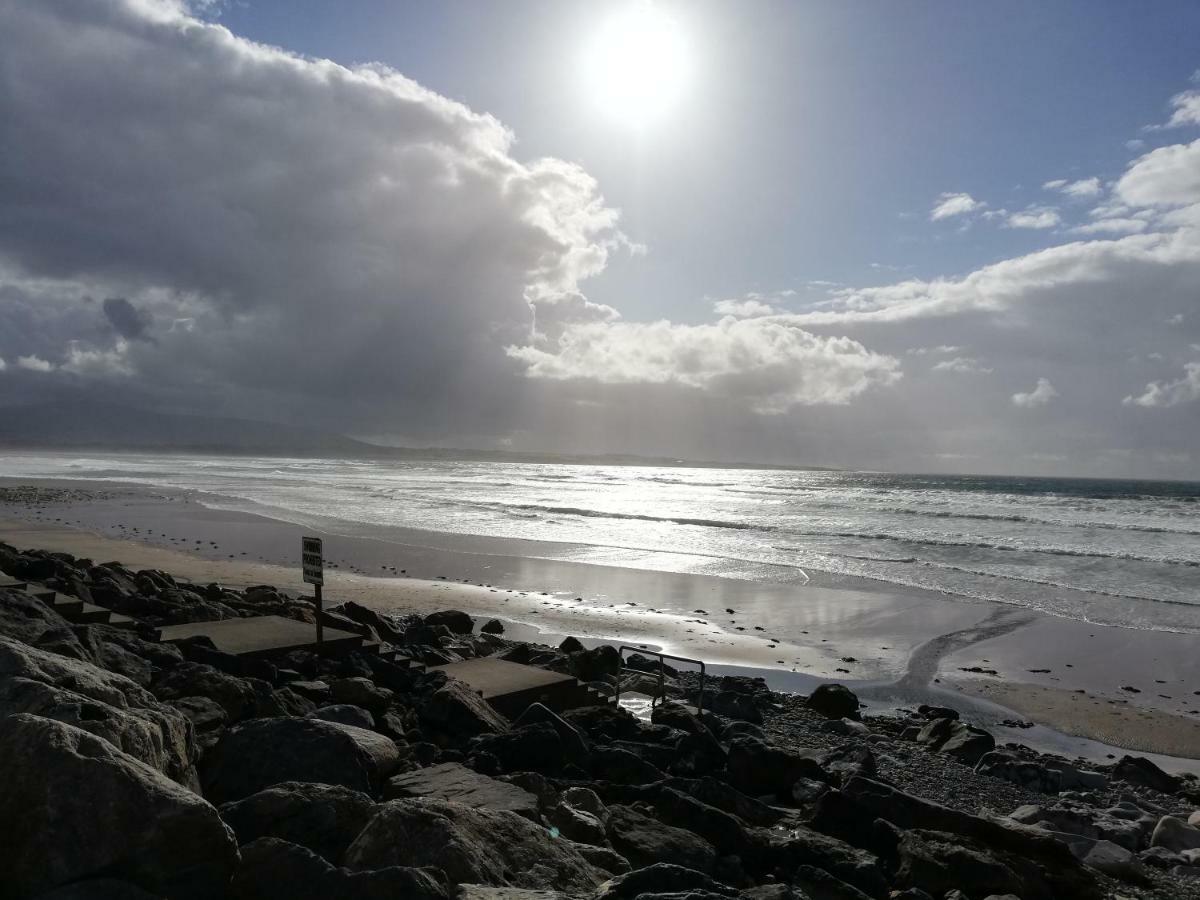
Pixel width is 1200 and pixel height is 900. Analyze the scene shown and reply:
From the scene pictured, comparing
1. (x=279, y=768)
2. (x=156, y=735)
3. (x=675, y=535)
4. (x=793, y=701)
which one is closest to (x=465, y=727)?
(x=279, y=768)

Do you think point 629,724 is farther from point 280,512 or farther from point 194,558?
point 280,512

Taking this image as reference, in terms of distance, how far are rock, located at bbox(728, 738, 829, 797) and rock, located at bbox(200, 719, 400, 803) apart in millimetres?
3255

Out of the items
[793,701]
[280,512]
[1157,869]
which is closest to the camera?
[1157,869]

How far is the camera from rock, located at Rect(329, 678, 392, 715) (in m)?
6.89

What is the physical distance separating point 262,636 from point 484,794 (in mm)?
4689

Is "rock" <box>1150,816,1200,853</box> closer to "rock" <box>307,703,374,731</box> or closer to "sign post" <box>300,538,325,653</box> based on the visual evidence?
"rock" <box>307,703,374,731</box>

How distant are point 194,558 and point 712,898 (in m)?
20.6

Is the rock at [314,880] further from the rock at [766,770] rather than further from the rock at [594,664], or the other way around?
the rock at [594,664]

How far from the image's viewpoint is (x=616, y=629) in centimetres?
1452

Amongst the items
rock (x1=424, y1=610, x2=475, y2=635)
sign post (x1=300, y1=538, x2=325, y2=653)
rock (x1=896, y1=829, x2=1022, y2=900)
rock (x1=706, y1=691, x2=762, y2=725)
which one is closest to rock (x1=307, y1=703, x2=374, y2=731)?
sign post (x1=300, y1=538, x2=325, y2=653)

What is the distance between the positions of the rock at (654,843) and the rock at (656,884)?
948mm

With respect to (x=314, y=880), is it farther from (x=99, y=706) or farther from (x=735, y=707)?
(x=735, y=707)

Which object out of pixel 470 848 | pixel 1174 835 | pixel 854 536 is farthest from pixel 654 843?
pixel 854 536

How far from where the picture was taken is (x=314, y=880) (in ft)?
10.7
